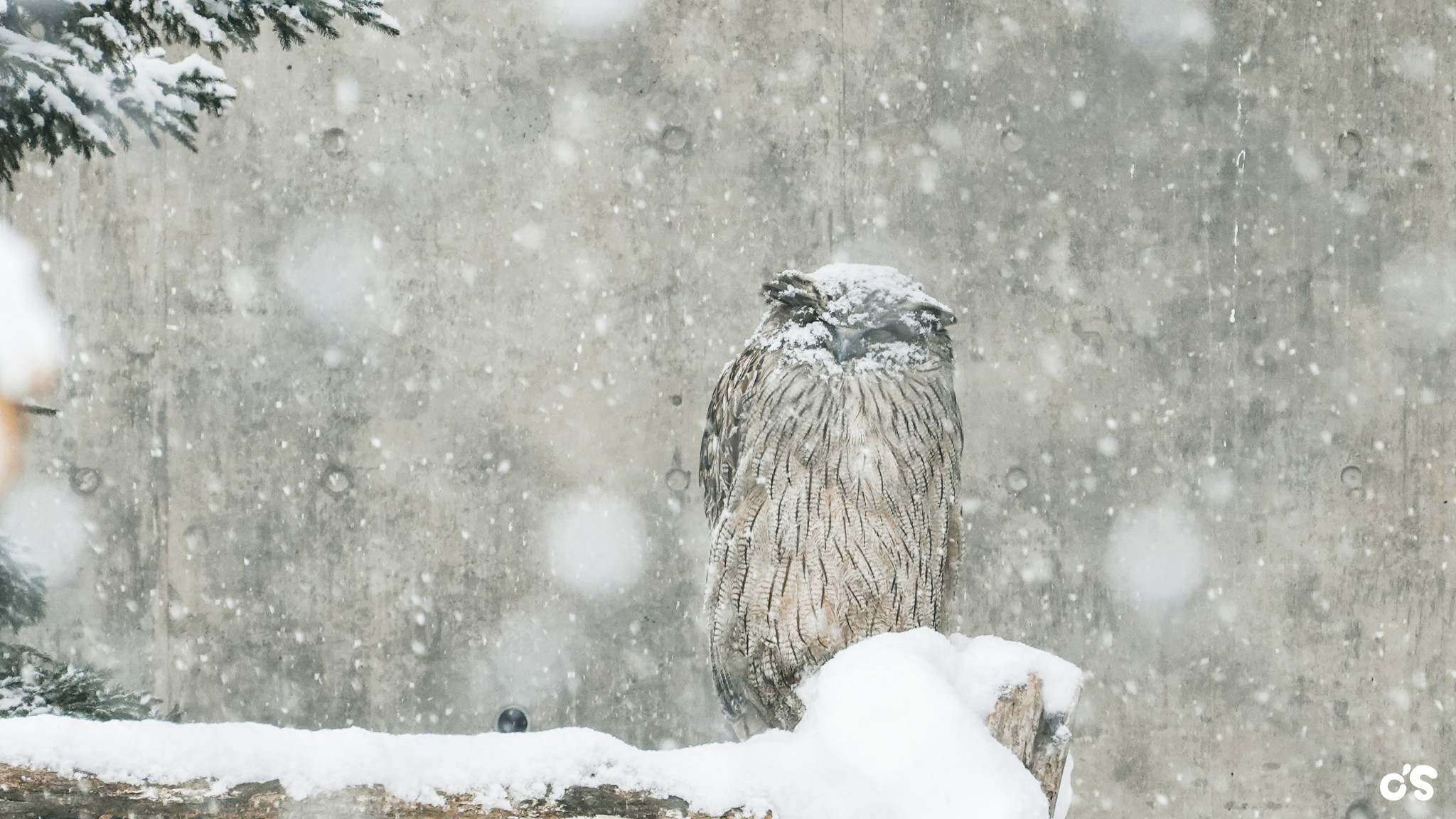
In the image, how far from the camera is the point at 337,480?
2.93 meters

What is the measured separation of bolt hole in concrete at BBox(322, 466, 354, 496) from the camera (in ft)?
9.59

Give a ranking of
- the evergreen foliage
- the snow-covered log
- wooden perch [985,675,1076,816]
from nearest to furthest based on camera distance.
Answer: the evergreen foliage
wooden perch [985,675,1076,816]
the snow-covered log

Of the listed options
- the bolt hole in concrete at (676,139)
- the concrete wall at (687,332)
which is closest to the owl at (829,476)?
the concrete wall at (687,332)

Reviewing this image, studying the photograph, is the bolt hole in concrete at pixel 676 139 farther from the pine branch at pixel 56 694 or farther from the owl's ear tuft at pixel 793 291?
the pine branch at pixel 56 694

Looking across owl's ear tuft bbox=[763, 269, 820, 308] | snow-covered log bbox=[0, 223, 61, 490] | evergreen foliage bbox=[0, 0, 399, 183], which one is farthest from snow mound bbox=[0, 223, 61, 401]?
owl's ear tuft bbox=[763, 269, 820, 308]

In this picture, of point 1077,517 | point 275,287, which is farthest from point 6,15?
point 1077,517

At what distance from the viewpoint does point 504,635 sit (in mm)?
2967

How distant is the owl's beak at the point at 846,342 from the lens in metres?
1.53

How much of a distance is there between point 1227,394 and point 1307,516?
1.46 feet

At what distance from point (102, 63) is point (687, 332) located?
77.5 inches

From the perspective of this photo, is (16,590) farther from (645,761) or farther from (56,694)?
(645,761)

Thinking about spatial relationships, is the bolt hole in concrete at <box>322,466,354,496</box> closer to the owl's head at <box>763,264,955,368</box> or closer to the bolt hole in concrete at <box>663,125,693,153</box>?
the bolt hole in concrete at <box>663,125,693,153</box>

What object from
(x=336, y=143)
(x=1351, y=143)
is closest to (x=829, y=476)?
(x=336, y=143)

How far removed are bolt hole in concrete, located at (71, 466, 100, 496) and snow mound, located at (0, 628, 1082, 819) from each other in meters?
2.13
